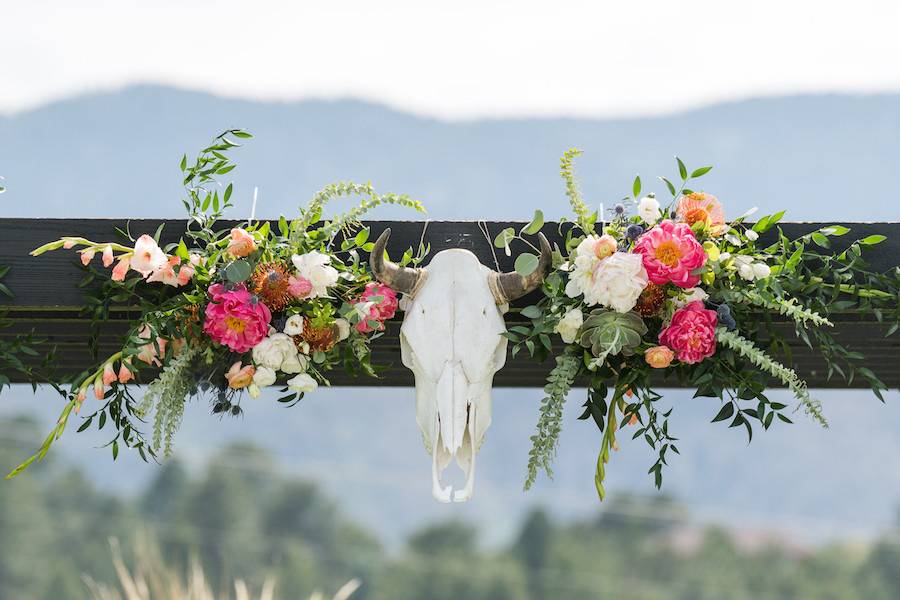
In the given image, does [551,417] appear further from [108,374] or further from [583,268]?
[108,374]

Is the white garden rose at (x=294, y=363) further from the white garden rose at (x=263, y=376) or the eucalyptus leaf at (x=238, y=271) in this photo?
the eucalyptus leaf at (x=238, y=271)

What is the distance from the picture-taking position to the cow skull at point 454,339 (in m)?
2.42

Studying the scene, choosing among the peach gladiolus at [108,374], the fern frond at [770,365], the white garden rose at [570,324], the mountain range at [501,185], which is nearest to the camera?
the fern frond at [770,365]

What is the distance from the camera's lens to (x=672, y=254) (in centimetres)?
247

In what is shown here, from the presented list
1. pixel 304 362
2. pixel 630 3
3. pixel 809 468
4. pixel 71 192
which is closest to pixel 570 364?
pixel 304 362

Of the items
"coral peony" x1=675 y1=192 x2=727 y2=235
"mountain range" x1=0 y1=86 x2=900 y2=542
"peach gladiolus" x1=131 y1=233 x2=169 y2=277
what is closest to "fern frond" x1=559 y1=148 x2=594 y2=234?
"coral peony" x1=675 y1=192 x2=727 y2=235

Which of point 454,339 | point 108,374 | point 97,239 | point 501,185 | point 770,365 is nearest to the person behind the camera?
point 770,365

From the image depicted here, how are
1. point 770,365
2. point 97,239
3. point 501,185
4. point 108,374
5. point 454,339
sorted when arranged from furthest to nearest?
1. point 501,185
2. point 97,239
3. point 108,374
4. point 454,339
5. point 770,365

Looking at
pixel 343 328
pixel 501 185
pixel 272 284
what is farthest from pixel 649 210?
pixel 501 185

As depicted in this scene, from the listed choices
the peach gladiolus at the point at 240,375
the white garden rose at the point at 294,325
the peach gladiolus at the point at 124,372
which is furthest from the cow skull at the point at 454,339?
the peach gladiolus at the point at 124,372

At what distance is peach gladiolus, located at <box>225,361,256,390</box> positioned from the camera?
2570 mm

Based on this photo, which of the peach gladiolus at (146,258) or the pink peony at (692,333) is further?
the peach gladiolus at (146,258)

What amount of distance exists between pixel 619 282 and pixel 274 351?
2.54 ft

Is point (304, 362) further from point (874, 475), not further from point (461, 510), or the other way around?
point (874, 475)
